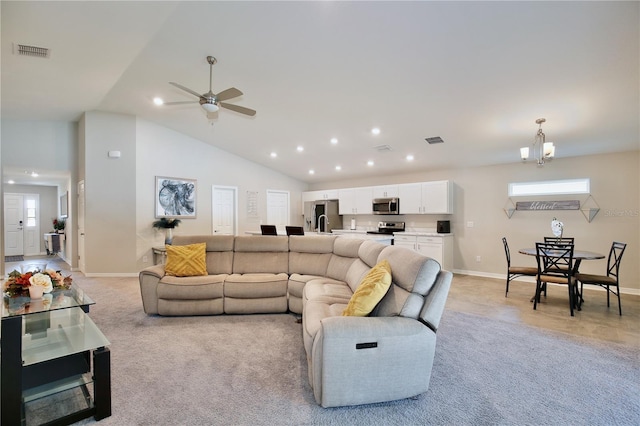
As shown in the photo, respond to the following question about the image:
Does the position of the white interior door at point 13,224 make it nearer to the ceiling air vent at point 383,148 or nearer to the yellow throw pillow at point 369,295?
the ceiling air vent at point 383,148

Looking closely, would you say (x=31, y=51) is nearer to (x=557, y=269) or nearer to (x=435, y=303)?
(x=435, y=303)

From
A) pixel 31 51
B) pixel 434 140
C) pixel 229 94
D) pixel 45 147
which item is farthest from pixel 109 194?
pixel 434 140

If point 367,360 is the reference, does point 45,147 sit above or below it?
above

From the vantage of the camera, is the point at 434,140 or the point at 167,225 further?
the point at 167,225

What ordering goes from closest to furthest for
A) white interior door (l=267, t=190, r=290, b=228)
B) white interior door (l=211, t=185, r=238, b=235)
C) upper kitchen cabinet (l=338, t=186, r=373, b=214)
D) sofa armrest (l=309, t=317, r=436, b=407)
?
sofa armrest (l=309, t=317, r=436, b=407)
white interior door (l=211, t=185, r=238, b=235)
upper kitchen cabinet (l=338, t=186, r=373, b=214)
white interior door (l=267, t=190, r=290, b=228)

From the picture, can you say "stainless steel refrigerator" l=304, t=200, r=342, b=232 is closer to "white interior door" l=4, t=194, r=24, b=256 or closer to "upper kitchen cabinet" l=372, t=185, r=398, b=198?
"upper kitchen cabinet" l=372, t=185, r=398, b=198

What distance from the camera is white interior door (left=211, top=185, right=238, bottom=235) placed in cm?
720

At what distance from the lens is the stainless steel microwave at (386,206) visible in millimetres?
6820

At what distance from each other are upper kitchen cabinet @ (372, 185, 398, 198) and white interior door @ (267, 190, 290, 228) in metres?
2.67

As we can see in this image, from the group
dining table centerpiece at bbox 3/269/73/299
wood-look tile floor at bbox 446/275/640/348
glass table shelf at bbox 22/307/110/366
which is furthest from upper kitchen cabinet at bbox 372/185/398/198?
dining table centerpiece at bbox 3/269/73/299

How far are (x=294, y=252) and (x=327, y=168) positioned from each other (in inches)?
153

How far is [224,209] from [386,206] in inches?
155

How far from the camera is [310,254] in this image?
4012 millimetres

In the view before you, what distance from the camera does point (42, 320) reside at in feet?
8.15
